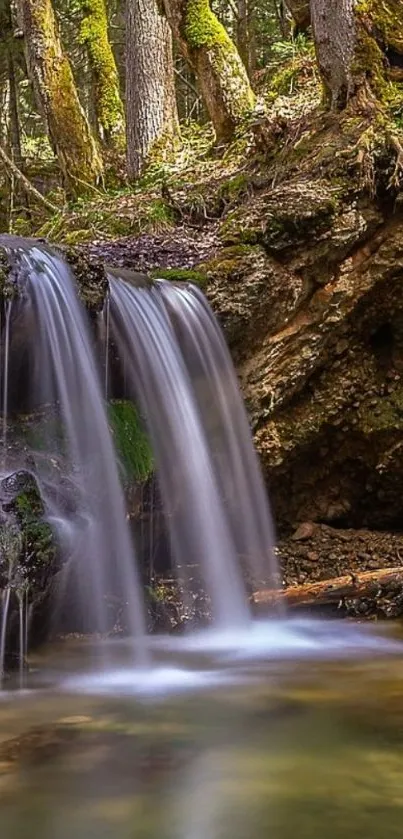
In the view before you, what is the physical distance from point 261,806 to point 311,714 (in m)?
1.08

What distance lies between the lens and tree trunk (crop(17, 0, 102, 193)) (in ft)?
38.9

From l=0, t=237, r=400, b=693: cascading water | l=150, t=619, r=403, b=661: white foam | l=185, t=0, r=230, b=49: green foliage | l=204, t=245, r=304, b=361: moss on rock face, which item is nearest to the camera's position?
l=0, t=237, r=400, b=693: cascading water

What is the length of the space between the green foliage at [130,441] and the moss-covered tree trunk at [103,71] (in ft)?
31.4

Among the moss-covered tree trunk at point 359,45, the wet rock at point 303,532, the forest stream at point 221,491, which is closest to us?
the forest stream at point 221,491

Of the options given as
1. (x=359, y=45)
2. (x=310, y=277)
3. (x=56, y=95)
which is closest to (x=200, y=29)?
(x=56, y=95)

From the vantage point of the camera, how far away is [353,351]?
7.21 m

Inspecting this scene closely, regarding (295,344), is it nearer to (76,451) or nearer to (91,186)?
(76,451)

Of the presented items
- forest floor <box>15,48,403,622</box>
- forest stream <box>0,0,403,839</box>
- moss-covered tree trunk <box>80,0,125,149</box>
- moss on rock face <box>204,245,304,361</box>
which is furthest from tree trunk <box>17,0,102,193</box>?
moss on rock face <box>204,245,304,361</box>

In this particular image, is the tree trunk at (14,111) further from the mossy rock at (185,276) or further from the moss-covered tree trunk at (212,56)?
the mossy rock at (185,276)

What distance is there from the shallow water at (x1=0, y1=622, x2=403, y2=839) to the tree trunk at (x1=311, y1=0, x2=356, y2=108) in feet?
18.6

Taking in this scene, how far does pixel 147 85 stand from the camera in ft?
40.4

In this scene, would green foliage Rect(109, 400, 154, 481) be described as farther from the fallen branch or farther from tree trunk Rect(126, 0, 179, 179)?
tree trunk Rect(126, 0, 179, 179)

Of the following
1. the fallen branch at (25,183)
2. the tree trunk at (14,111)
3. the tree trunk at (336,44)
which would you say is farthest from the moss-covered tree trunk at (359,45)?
the tree trunk at (14,111)

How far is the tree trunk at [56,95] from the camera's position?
11859 mm
